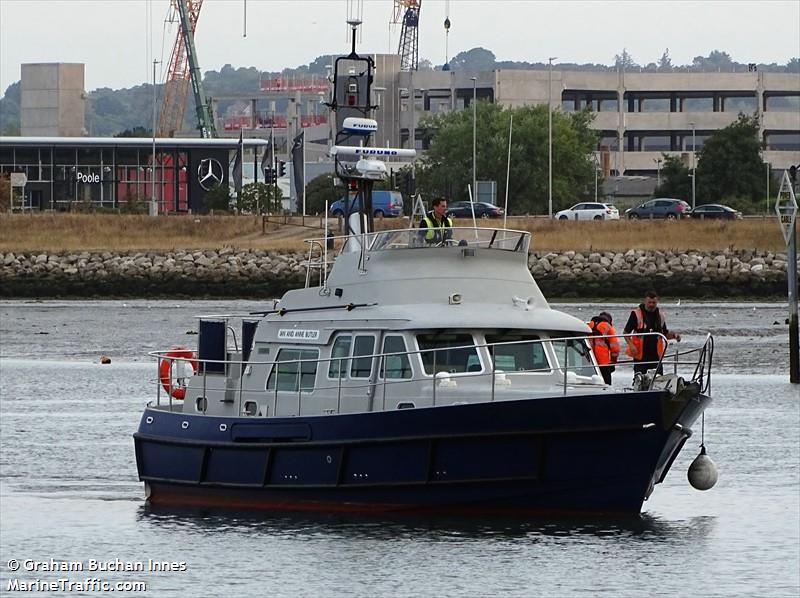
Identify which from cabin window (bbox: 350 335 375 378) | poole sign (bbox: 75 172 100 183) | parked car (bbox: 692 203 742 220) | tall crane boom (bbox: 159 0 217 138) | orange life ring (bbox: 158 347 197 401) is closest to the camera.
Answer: cabin window (bbox: 350 335 375 378)

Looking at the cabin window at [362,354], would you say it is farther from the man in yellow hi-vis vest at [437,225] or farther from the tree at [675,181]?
the tree at [675,181]

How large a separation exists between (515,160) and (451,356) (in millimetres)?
79349

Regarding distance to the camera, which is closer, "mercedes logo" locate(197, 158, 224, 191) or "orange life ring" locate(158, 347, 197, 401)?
"orange life ring" locate(158, 347, 197, 401)

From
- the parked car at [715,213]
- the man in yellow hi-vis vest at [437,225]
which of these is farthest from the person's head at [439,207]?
the parked car at [715,213]

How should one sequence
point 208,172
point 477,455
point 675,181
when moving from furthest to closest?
point 208,172 → point 675,181 → point 477,455

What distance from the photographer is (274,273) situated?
73.6m

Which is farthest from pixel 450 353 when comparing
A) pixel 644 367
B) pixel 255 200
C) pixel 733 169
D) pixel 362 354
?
pixel 733 169

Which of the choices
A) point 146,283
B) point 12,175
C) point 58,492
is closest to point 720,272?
point 146,283

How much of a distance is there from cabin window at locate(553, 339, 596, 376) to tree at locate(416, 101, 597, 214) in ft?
250

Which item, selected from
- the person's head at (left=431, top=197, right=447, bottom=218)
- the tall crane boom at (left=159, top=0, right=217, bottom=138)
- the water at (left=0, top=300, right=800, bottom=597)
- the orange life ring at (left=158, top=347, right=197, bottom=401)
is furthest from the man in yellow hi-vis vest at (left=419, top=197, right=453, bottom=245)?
the tall crane boom at (left=159, top=0, right=217, bottom=138)

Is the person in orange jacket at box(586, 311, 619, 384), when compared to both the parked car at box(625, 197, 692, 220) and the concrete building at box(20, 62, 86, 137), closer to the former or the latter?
the parked car at box(625, 197, 692, 220)

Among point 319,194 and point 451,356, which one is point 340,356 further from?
point 319,194

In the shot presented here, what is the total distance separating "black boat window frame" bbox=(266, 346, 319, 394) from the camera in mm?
21672

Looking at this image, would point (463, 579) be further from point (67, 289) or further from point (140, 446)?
point (67, 289)
